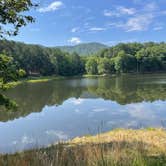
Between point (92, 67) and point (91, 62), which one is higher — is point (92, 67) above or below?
below

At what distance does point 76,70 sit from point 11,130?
111030 mm

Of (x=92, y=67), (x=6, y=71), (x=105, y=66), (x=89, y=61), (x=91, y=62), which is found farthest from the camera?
(x=89, y=61)

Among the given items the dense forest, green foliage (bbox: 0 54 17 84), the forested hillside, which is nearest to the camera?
green foliage (bbox: 0 54 17 84)

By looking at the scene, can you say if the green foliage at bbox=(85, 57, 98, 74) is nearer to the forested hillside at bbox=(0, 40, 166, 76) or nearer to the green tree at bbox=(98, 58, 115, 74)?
the forested hillside at bbox=(0, 40, 166, 76)

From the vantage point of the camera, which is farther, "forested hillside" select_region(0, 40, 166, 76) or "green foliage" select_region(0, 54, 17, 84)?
"forested hillside" select_region(0, 40, 166, 76)

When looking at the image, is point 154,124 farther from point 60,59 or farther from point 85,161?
point 60,59

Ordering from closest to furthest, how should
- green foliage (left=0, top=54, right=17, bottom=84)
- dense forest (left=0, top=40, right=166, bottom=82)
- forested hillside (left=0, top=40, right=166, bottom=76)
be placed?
green foliage (left=0, top=54, right=17, bottom=84)
dense forest (left=0, top=40, right=166, bottom=82)
forested hillside (left=0, top=40, right=166, bottom=76)

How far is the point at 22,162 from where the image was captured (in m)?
5.00

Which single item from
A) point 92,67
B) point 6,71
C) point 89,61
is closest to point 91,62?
point 89,61

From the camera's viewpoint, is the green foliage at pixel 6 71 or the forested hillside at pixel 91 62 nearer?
the green foliage at pixel 6 71

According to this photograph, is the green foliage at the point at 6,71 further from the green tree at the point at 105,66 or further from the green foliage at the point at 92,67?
the green foliage at the point at 92,67

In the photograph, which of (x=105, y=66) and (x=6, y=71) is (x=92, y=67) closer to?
(x=105, y=66)

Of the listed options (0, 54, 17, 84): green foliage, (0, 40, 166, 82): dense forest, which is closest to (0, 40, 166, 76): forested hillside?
(0, 40, 166, 82): dense forest

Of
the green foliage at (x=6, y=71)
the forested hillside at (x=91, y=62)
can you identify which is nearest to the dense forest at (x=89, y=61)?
the forested hillside at (x=91, y=62)
